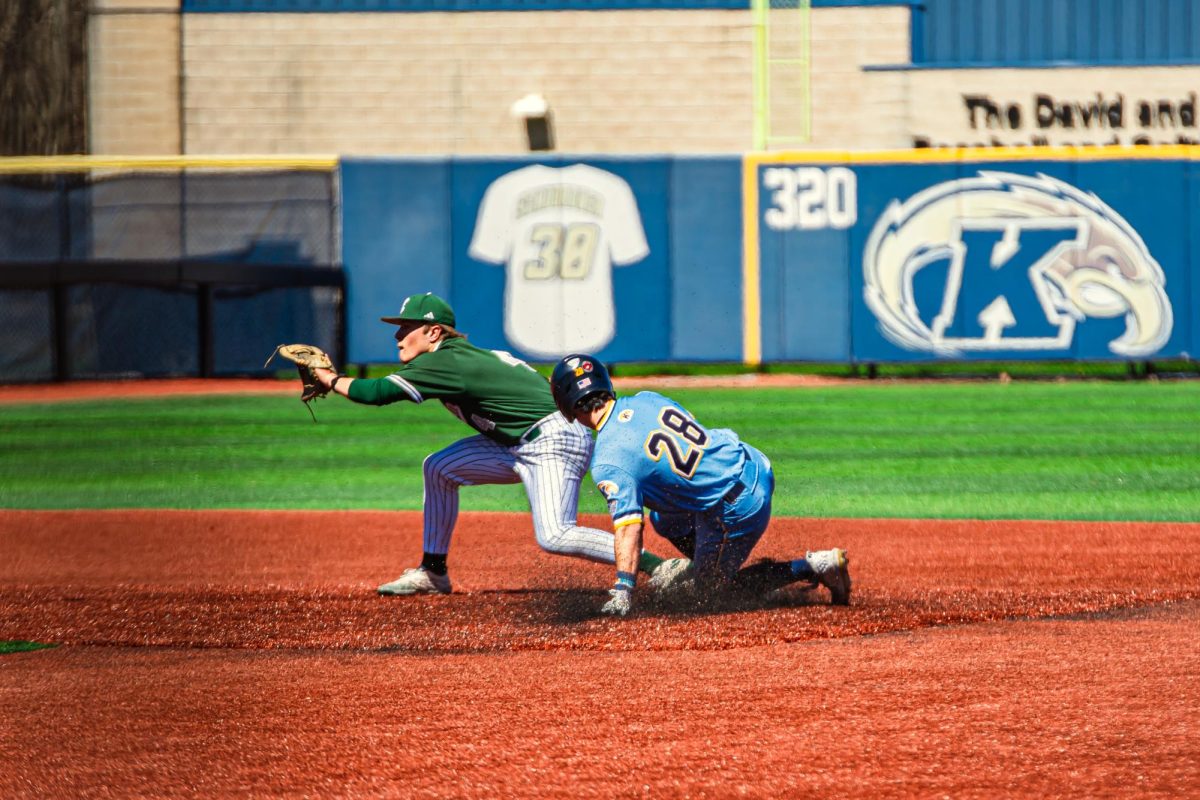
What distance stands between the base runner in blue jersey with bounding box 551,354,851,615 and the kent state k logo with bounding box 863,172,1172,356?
1193cm

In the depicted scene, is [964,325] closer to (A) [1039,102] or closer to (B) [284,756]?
(A) [1039,102]

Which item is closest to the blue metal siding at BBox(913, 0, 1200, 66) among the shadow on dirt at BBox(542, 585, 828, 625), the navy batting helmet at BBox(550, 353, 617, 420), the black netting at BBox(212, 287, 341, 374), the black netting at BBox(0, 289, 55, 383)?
the black netting at BBox(212, 287, 341, 374)

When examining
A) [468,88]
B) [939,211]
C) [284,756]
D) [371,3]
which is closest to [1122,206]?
[939,211]

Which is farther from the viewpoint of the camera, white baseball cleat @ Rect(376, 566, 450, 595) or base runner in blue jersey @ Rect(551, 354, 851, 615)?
white baseball cleat @ Rect(376, 566, 450, 595)

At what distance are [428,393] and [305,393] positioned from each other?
1.61 feet

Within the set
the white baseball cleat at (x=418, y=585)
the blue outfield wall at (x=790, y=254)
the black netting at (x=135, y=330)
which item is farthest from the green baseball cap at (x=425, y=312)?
the black netting at (x=135, y=330)

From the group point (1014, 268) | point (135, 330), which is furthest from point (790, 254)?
point (135, 330)

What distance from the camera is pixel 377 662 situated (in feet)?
17.0

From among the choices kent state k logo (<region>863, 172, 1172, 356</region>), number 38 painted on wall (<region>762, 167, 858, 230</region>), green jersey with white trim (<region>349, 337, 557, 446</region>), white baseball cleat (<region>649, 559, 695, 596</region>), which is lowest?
white baseball cleat (<region>649, 559, 695, 596</region>)

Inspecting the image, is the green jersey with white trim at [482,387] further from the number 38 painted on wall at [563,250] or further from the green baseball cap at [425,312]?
the number 38 painted on wall at [563,250]

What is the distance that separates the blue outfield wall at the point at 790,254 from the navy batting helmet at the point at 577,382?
11925mm

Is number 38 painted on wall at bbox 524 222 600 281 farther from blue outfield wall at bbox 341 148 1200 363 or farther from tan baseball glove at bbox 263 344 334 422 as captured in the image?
tan baseball glove at bbox 263 344 334 422

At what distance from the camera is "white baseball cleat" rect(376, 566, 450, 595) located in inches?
260

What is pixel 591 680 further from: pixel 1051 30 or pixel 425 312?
pixel 1051 30
